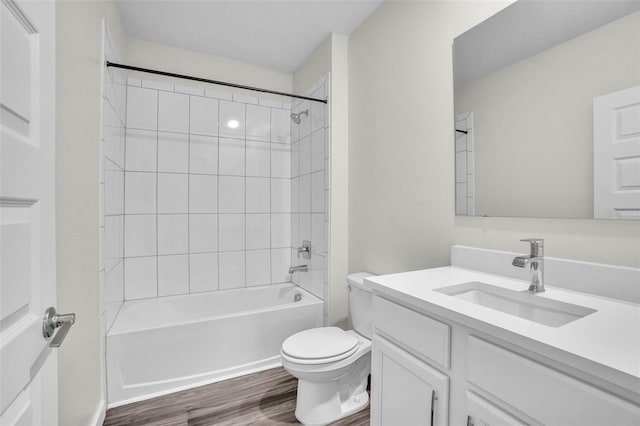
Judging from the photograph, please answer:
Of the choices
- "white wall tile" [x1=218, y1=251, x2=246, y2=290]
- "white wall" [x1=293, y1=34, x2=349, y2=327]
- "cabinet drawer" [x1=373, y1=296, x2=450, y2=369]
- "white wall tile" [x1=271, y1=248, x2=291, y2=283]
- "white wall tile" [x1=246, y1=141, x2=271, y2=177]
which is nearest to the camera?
"cabinet drawer" [x1=373, y1=296, x2=450, y2=369]

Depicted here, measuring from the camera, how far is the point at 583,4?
40.3 inches

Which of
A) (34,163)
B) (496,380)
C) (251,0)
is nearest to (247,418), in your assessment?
(496,380)

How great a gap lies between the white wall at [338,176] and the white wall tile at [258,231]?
2.71 feet

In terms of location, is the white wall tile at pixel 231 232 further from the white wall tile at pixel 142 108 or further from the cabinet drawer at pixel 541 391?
the cabinet drawer at pixel 541 391

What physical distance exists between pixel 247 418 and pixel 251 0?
247cm

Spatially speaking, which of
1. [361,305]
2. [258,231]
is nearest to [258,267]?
[258,231]

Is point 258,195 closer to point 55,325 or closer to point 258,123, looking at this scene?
point 258,123

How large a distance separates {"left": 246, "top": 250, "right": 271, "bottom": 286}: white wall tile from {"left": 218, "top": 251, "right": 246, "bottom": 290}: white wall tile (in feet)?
0.18

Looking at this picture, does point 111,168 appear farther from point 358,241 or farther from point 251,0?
point 358,241

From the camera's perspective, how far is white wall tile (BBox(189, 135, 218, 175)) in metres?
2.55

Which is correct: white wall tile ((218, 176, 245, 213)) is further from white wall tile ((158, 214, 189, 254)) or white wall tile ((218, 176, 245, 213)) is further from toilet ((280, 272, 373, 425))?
toilet ((280, 272, 373, 425))

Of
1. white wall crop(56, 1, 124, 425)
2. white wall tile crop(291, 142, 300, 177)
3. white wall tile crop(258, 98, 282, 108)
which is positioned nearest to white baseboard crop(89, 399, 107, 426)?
white wall crop(56, 1, 124, 425)

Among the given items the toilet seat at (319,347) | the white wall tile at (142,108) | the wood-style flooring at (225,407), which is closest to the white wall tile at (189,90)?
the white wall tile at (142,108)

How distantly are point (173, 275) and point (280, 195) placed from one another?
1155 millimetres
